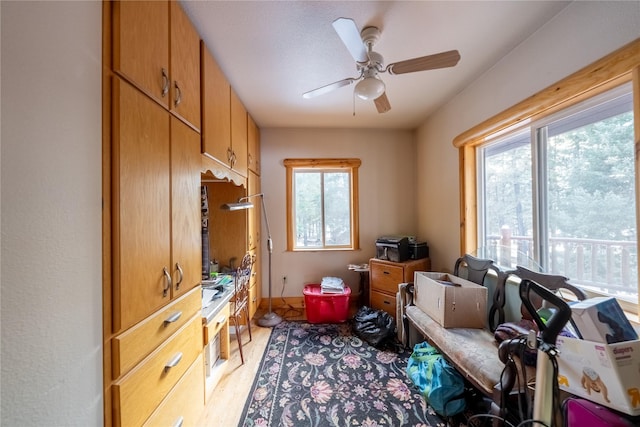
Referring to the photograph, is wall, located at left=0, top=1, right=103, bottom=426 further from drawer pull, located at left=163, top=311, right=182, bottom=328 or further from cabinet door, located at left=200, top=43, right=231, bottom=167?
cabinet door, located at left=200, top=43, right=231, bottom=167

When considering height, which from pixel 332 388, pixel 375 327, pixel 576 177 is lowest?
pixel 332 388

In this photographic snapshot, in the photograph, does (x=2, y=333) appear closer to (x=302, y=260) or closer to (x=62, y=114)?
(x=62, y=114)

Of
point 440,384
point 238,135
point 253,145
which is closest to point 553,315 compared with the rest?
point 440,384

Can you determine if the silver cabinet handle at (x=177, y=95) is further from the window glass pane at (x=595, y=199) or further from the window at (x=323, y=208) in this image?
the window glass pane at (x=595, y=199)

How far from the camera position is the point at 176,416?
114 cm

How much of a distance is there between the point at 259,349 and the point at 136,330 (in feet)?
5.05

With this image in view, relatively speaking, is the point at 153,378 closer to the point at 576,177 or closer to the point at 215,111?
the point at 215,111

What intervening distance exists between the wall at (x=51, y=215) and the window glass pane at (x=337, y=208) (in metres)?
2.61

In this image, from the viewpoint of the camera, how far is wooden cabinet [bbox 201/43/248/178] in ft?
4.99

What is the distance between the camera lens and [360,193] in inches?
126

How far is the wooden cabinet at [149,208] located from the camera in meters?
0.83

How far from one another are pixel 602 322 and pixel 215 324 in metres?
1.93

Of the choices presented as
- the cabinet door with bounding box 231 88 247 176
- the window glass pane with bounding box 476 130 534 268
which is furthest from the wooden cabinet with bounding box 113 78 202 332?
the window glass pane with bounding box 476 130 534 268

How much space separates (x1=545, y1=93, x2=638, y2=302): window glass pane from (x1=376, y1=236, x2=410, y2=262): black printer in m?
1.22
